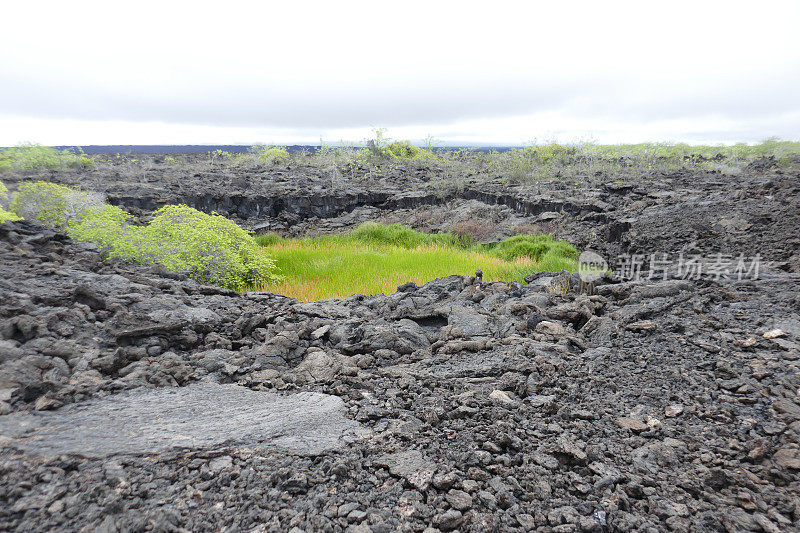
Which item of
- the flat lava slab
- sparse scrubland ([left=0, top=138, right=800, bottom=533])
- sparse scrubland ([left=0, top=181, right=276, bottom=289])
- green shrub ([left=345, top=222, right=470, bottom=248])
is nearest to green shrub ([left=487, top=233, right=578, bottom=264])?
green shrub ([left=345, top=222, right=470, bottom=248])

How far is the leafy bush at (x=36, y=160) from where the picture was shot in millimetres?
20547

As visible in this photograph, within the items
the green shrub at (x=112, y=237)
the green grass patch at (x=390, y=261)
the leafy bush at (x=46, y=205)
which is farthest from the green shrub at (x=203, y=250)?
the leafy bush at (x=46, y=205)

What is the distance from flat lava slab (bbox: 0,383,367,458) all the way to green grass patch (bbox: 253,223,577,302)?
420 centimetres

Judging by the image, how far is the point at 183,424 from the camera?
2.57m

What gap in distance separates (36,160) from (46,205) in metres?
18.5

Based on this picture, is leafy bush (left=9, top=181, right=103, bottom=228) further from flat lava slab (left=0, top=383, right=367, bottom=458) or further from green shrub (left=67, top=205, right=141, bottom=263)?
flat lava slab (left=0, top=383, right=367, bottom=458)

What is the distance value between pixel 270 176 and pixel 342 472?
20.3 metres

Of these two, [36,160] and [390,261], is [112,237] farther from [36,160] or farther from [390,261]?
[36,160]

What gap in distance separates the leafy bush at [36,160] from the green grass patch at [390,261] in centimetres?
1651

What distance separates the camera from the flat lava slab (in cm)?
228

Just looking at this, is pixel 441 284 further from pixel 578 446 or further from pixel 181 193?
pixel 181 193

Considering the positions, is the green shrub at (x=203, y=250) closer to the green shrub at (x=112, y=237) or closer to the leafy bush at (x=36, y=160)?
the green shrub at (x=112, y=237)

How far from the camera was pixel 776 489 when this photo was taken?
6.78ft

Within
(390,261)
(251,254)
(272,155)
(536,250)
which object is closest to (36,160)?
(272,155)
